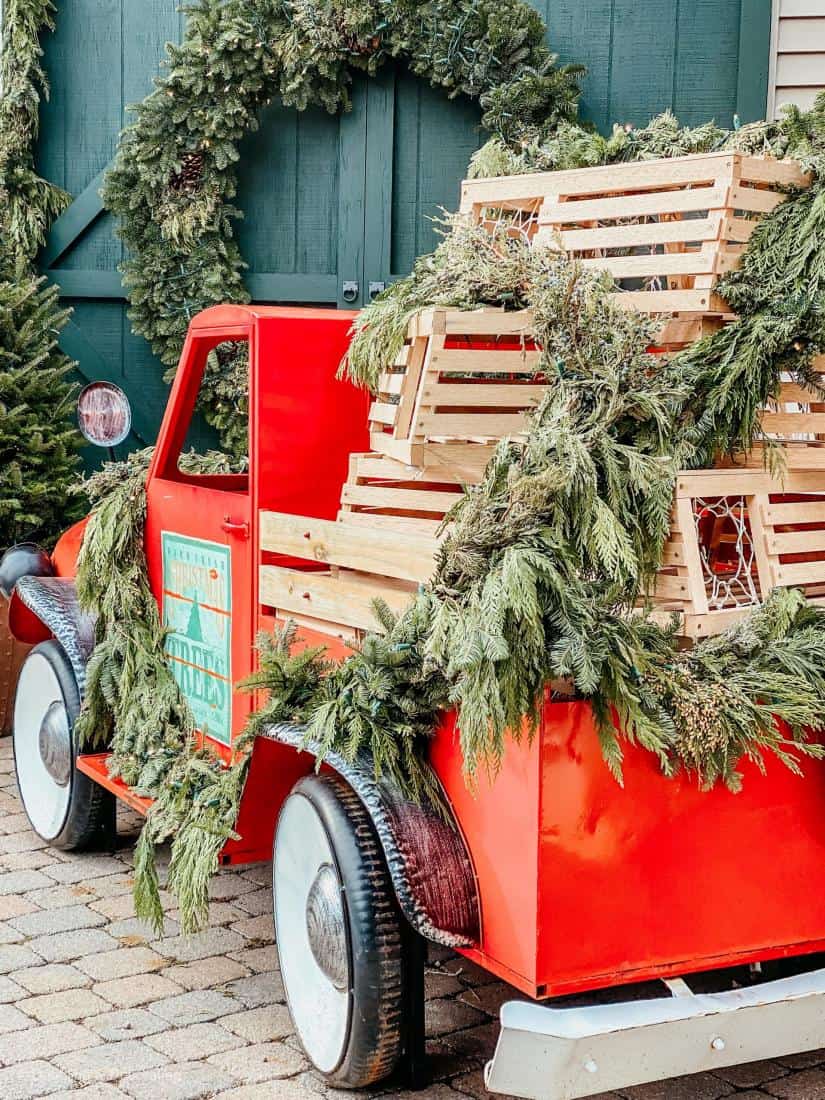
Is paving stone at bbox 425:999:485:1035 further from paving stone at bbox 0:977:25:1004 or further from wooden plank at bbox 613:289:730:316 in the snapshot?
wooden plank at bbox 613:289:730:316

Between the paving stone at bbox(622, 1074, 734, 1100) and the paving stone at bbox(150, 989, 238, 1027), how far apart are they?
1101mm

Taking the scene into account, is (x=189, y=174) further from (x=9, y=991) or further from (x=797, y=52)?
(x=9, y=991)

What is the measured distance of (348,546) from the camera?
11.5ft

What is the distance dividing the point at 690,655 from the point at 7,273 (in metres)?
5.53

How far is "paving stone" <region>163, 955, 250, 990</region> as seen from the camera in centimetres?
383

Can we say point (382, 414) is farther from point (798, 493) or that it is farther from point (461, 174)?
→ point (461, 174)

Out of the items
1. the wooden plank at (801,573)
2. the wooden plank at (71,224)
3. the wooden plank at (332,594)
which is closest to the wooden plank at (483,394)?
the wooden plank at (332,594)

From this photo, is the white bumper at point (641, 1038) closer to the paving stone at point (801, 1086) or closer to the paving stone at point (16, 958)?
the paving stone at point (801, 1086)

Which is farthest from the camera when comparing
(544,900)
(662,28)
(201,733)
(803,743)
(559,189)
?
(662,28)

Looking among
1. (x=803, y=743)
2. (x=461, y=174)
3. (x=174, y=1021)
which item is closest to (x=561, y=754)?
(x=803, y=743)

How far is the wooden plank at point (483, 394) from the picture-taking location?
135 inches

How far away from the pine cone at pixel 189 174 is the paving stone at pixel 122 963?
457 centimetres

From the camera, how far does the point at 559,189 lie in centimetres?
386

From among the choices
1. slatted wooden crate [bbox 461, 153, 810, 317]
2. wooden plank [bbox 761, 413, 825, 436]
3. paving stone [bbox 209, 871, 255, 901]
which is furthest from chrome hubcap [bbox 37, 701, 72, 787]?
wooden plank [bbox 761, 413, 825, 436]
